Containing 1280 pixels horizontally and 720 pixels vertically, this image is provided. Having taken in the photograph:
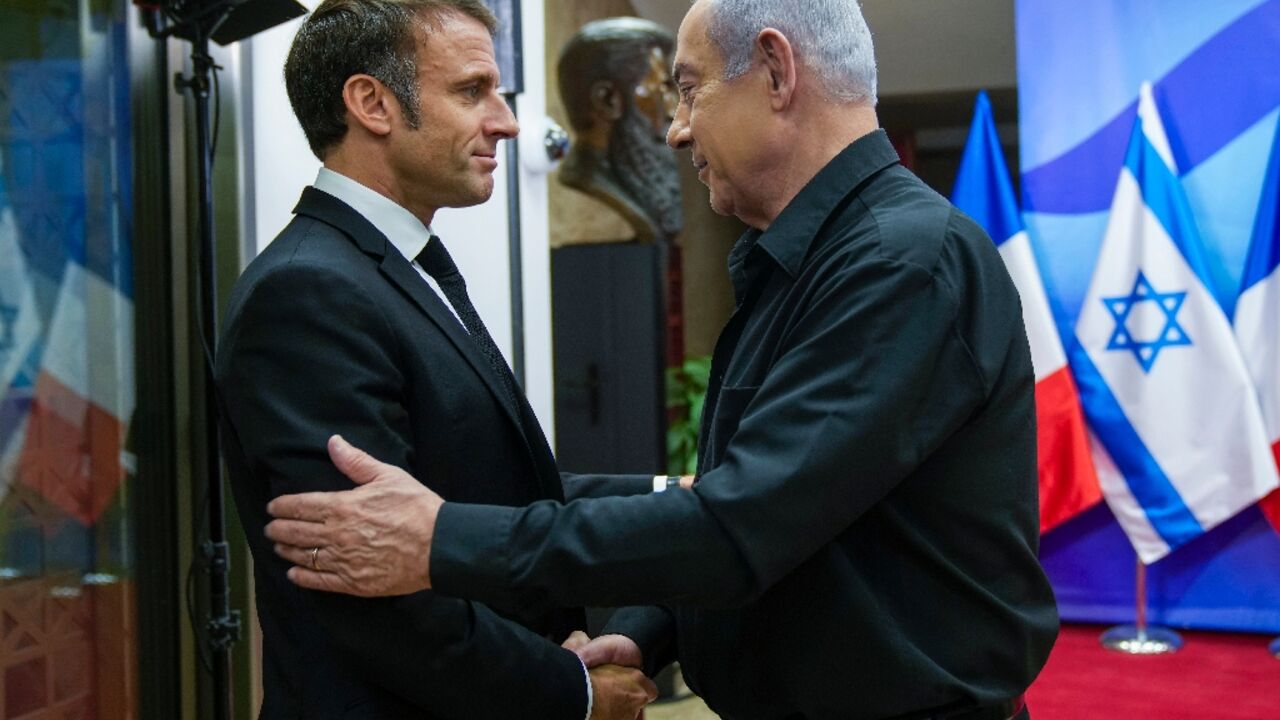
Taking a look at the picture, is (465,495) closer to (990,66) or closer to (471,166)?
(471,166)

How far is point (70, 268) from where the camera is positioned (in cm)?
229

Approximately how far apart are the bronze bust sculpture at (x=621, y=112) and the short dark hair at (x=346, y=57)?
8.94 ft

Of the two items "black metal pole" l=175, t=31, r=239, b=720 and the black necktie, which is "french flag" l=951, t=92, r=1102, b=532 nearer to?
"black metal pole" l=175, t=31, r=239, b=720

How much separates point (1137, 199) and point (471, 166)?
3764mm

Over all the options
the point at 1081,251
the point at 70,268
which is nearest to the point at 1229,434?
the point at 1081,251

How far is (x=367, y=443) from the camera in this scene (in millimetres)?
1332

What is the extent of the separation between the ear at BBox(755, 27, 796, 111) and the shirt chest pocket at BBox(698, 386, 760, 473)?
0.35 m

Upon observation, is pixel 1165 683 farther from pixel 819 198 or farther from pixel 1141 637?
pixel 819 198

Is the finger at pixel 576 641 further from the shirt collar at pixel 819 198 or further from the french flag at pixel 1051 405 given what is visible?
the french flag at pixel 1051 405

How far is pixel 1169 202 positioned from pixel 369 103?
3.92 meters

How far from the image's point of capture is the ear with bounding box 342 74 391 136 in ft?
5.22

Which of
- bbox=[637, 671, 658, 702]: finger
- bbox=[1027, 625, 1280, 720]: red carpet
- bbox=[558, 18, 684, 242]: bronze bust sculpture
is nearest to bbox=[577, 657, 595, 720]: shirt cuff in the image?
bbox=[637, 671, 658, 702]: finger

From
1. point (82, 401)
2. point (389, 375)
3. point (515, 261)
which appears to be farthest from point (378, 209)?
point (515, 261)

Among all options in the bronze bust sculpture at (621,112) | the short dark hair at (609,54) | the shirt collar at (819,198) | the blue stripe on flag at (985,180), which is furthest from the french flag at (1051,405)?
the shirt collar at (819,198)
